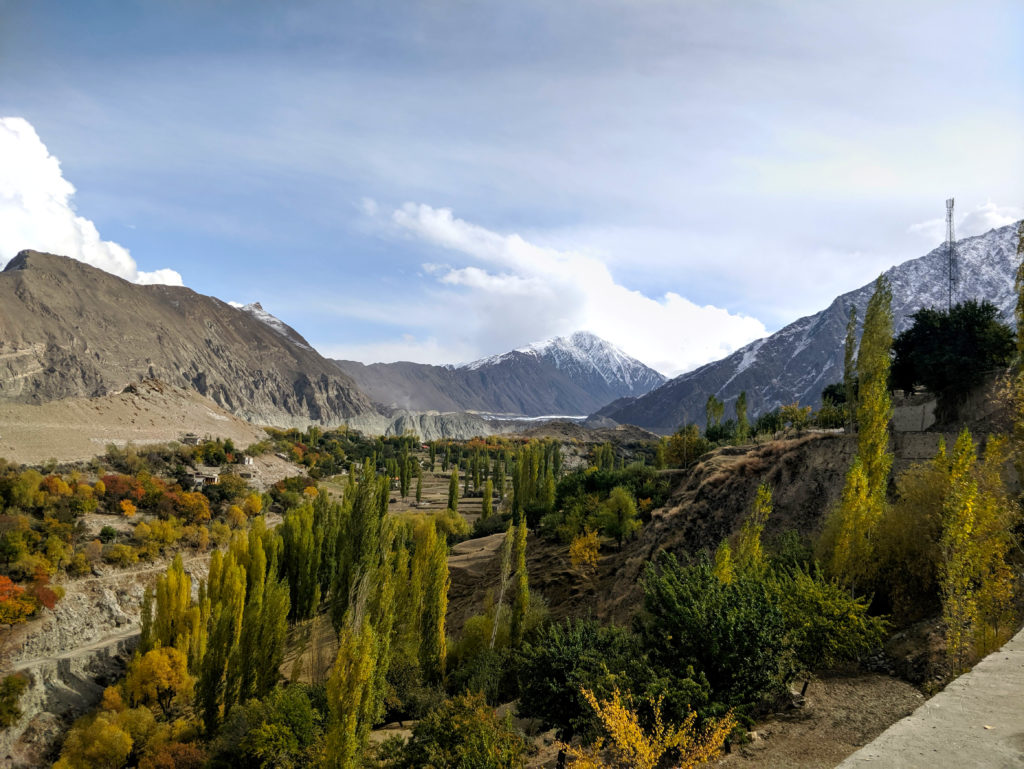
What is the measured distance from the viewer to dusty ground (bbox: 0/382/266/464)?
180 feet

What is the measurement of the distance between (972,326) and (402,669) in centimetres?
3163

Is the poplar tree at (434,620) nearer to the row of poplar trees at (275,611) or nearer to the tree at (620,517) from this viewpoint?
the row of poplar trees at (275,611)

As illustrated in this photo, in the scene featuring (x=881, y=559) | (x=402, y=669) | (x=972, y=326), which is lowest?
(x=402, y=669)

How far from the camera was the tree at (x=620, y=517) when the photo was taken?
36250 millimetres

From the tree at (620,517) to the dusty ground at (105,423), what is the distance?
175 ft

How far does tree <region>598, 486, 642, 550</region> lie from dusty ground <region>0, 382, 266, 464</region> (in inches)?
2094

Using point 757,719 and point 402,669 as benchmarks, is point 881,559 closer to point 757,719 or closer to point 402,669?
point 757,719

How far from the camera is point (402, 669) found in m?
24.5

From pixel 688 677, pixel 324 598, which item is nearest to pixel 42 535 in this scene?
pixel 324 598

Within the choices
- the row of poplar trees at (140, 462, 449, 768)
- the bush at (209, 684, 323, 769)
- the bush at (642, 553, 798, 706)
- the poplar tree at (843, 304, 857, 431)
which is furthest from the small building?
the poplar tree at (843, 304, 857, 431)

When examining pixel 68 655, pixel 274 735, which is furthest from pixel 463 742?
pixel 68 655

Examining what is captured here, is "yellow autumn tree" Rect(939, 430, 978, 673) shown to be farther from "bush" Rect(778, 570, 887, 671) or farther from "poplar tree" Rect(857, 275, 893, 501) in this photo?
"poplar tree" Rect(857, 275, 893, 501)

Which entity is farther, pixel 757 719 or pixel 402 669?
pixel 402 669

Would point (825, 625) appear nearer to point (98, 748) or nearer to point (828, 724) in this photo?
point (828, 724)
